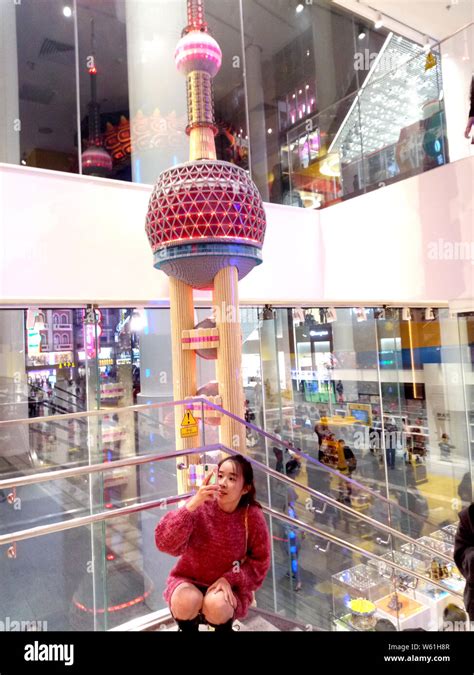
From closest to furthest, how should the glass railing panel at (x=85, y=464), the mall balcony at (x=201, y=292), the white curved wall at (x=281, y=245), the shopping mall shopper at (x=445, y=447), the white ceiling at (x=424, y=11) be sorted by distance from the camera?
the white curved wall at (x=281, y=245), the mall balcony at (x=201, y=292), the glass railing panel at (x=85, y=464), the white ceiling at (x=424, y=11), the shopping mall shopper at (x=445, y=447)

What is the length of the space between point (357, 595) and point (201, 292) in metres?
3.79

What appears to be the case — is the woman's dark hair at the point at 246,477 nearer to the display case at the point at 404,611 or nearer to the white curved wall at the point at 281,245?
the white curved wall at the point at 281,245

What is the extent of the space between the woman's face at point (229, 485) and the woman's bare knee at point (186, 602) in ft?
1.06

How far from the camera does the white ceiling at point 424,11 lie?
4.07 metres

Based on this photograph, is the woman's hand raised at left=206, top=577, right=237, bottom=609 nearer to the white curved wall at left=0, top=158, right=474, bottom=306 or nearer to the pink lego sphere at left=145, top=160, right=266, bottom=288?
the pink lego sphere at left=145, top=160, right=266, bottom=288

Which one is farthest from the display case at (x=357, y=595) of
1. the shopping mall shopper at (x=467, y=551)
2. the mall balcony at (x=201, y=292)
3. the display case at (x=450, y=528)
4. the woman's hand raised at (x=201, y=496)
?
the woman's hand raised at (x=201, y=496)

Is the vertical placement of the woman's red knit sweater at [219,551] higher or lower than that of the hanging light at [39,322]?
lower

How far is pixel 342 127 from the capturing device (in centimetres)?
450

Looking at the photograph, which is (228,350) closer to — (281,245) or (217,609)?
(217,609)

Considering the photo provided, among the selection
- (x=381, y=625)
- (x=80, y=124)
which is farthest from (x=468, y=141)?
(x=381, y=625)

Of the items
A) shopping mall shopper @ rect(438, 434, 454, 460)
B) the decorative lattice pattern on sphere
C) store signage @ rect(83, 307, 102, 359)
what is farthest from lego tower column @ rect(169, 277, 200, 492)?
shopping mall shopper @ rect(438, 434, 454, 460)

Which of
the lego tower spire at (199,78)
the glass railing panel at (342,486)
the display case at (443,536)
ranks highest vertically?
the lego tower spire at (199,78)

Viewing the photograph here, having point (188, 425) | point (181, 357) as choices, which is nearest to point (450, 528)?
point (188, 425)

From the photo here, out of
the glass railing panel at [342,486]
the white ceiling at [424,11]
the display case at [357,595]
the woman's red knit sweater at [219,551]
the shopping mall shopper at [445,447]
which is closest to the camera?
the woman's red knit sweater at [219,551]
